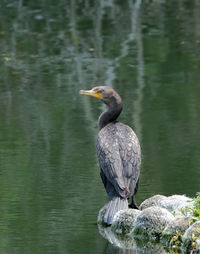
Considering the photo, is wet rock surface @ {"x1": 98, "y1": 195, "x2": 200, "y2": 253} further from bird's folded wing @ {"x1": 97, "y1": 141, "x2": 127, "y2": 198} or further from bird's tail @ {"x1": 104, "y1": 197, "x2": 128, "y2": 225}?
bird's folded wing @ {"x1": 97, "y1": 141, "x2": 127, "y2": 198}

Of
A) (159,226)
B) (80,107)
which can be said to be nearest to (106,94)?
(159,226)

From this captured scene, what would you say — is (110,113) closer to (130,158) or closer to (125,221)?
(130,158)

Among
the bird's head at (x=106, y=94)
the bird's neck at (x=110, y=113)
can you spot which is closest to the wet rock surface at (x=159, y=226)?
the bird's neck at (x=110, y=113)

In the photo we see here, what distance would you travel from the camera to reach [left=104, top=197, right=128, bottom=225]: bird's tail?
24.8 ft

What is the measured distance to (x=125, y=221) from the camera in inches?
289

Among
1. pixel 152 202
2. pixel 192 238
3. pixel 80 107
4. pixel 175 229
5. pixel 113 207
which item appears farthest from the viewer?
pixel 80 107

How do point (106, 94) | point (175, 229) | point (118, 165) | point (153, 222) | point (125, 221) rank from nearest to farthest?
point (175, 229)
point (153, 222)
point (125, 221)
point (118, 165)
point (106, 94)

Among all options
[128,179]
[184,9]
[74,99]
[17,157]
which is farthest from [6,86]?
[184,9]

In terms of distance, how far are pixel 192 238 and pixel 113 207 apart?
4.31ft

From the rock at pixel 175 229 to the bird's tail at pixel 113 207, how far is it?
2.47ft

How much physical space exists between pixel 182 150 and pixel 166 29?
10.5 meters

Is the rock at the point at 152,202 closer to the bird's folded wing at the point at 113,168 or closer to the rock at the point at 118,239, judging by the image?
the bird's folded wing at the point at 113,168

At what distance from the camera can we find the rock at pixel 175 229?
6773 mm

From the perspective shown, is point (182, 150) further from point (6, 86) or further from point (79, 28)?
point (79, 28)
